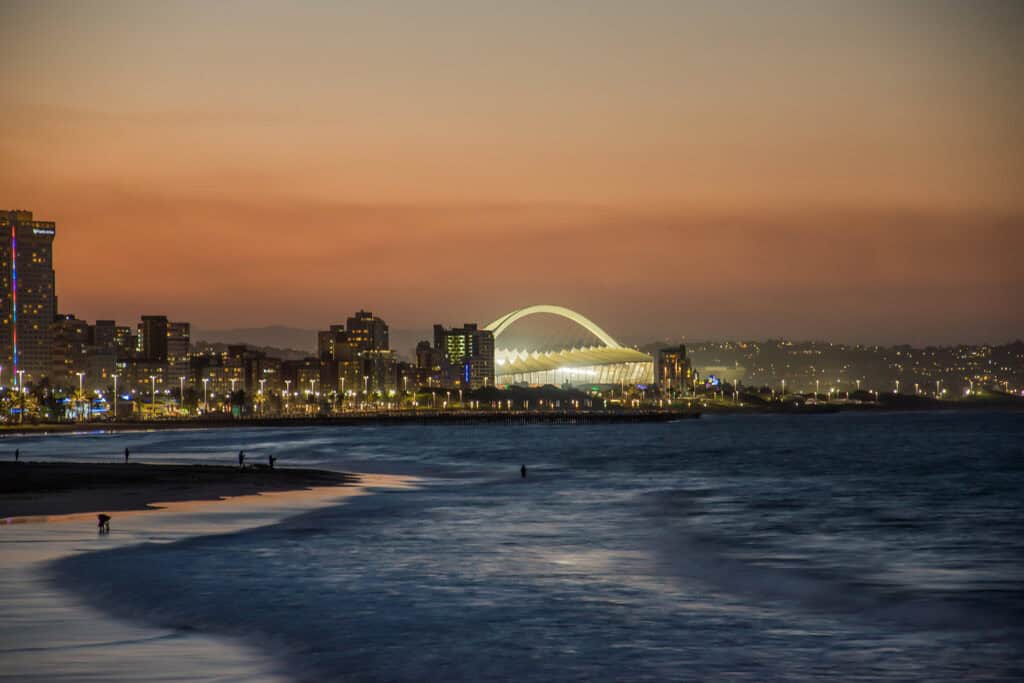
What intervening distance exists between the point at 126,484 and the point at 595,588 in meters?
33.6

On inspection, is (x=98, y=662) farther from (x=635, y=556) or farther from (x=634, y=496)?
(x=634, y=496)

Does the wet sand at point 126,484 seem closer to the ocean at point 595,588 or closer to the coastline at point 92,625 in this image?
the coastline at point 92,625

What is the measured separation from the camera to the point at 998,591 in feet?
90.5

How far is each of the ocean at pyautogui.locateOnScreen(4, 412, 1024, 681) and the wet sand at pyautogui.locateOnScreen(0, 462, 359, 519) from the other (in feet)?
22.0

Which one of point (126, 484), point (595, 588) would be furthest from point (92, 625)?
point (126, 484)

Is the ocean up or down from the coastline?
down

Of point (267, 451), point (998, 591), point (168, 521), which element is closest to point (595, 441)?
point (267, 451)

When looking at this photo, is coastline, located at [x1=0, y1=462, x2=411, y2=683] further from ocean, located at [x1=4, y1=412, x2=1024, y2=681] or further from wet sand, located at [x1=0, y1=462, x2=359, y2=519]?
wet sand, located at [x1=0, y1=462, x2=359, y2=519]

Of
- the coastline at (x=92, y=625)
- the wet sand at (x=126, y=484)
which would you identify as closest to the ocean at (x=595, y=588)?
the coastline at (x=92, y=625)

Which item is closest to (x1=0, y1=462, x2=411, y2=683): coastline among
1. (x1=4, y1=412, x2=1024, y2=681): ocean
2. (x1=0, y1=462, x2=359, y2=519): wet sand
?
(x1=4, y1=412, x2=1024, y2=681): ocean

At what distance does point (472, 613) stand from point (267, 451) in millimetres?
88672

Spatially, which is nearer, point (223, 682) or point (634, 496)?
point (223, 682)

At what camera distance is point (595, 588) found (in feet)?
87.1

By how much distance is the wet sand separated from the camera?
43.1 meters
